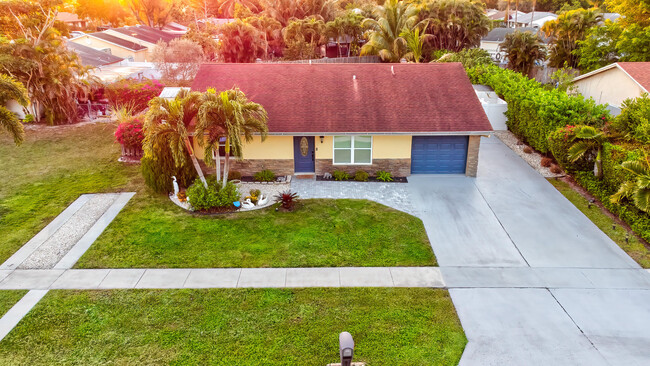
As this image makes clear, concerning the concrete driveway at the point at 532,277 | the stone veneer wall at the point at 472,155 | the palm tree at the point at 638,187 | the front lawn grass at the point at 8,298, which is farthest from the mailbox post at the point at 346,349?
the stone veneer wall at the point at 472,155

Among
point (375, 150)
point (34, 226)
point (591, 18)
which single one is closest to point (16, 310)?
point (34, 226)

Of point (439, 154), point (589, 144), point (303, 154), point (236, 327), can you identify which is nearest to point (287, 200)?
point (303, 154)

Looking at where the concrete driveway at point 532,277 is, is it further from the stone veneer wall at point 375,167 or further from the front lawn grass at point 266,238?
the front lawn grass at point 266,238

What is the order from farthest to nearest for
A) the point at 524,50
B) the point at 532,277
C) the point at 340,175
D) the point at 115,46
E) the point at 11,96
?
the point at 115,46, the point at 524,50, the point at 340,175, the point at 11,96, the point at 532,277

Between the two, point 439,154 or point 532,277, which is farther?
point 439,154

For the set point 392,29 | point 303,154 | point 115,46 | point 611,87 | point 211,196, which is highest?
point 392,29

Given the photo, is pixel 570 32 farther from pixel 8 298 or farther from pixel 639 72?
pixel 8 298

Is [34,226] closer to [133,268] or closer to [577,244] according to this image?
[133,268]
